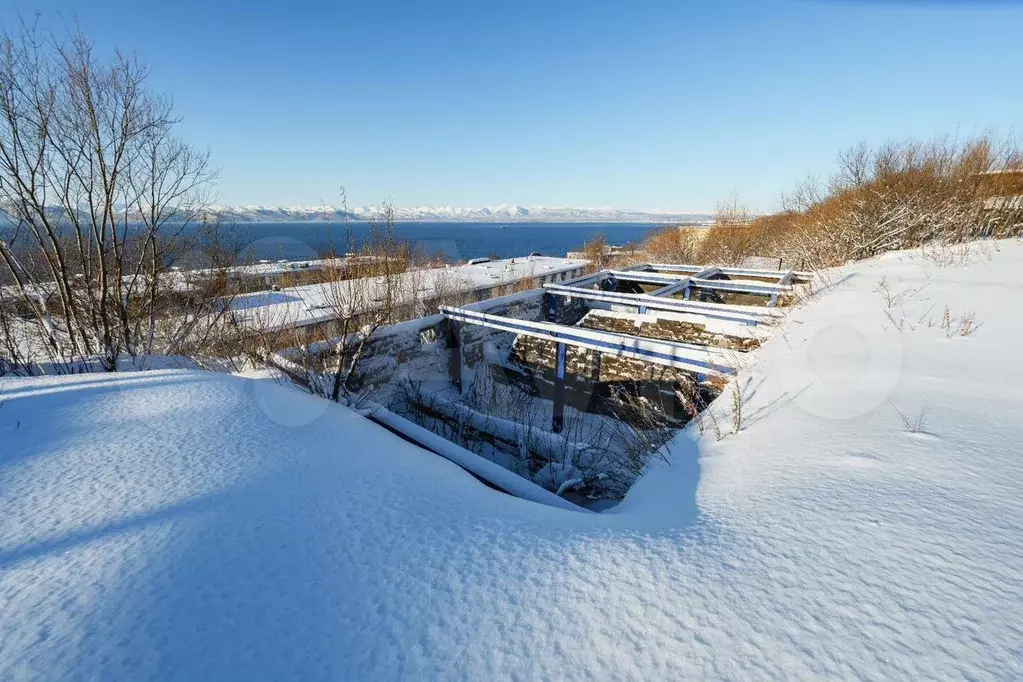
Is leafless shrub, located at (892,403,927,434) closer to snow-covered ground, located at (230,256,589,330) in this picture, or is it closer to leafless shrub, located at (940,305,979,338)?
leafless shrub, located at (940,305,979,338)

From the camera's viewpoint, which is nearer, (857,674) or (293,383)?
(857,674)

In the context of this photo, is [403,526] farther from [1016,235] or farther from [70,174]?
[1016,235]

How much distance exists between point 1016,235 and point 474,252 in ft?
282

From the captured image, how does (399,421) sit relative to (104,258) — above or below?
below

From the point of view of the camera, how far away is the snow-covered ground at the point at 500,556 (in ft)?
4.74

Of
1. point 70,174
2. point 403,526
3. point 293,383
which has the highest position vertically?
point 70,174

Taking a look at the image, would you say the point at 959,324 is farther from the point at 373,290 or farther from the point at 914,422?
the point at 373,290

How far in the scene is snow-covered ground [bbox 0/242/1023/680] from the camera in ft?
4.74

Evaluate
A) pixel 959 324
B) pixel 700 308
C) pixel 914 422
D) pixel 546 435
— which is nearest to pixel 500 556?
pixel 914 422

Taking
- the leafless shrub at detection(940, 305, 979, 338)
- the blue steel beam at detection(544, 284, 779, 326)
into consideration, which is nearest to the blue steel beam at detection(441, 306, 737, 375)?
the blue steel beam at detection(544, 284, 779, 326)

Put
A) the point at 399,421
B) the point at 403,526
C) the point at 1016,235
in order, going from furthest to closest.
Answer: the point at 1016,235, the point at 399,421, the point at 403,526

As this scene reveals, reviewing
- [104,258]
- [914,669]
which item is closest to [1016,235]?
[914,669]

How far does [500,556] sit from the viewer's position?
204cm

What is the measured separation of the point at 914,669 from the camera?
1.31 meters
